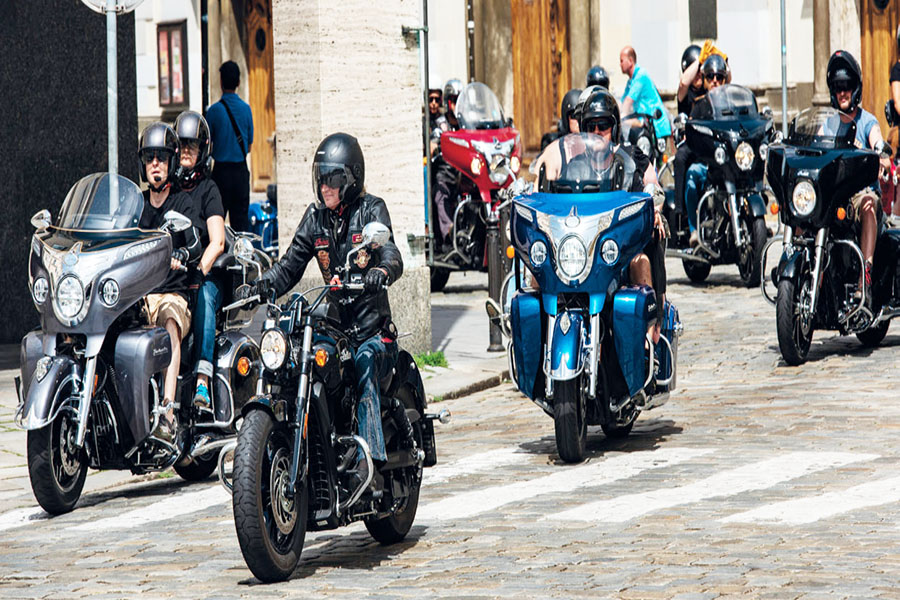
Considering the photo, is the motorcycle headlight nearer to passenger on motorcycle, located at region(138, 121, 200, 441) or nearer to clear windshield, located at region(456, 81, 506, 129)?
clear windshield, located at region(456, 81, 506, 129)

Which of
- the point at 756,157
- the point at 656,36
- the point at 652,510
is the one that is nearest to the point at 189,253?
the point at 652,510

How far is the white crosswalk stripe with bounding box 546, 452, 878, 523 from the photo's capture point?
322 inches

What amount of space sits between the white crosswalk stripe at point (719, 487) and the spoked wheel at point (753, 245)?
726 cm

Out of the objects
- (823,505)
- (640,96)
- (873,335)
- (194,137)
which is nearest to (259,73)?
(640,96)

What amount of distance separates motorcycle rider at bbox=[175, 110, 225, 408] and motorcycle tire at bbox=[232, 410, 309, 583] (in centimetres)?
250

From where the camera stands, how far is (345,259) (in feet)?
26.3

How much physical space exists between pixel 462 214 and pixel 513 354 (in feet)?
26.3

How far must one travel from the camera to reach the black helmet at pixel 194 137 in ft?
31.7

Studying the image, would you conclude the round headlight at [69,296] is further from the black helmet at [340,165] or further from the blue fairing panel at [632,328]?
the blue fairing panel at [632,328]

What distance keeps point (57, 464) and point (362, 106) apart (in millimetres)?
4995

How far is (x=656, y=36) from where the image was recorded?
1058 inches

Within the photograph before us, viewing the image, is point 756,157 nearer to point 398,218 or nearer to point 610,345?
point 398,218

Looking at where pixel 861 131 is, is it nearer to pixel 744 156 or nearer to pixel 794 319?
pixel 794 319

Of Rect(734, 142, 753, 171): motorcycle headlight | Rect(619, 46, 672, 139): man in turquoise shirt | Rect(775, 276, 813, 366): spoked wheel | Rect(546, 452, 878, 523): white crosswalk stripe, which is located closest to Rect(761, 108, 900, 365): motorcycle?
Rect(775, 276, 813, 366): spoked wheel
